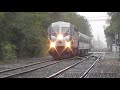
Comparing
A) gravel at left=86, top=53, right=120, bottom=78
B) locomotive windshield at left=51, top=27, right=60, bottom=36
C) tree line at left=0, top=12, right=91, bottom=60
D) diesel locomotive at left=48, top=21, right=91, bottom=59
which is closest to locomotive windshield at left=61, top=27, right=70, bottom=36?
→ diesel locomotive at left=48, top=21, right=91, bottom=59

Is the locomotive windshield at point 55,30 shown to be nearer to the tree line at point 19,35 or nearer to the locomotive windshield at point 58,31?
the locomotive windshield at point 58,31

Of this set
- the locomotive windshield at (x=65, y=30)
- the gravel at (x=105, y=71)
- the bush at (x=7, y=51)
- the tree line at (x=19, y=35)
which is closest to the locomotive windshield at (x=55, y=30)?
the locomotive windshield at (x=65, y=30)

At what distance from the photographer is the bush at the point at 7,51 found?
32.4m

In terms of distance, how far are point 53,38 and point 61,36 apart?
0.87 metres

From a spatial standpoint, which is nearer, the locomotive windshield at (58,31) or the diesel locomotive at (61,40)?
the diesel locomotive at (61,40)

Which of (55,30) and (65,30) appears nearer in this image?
(55,30)

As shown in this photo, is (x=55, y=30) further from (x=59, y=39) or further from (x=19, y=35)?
(x=19, y=35)

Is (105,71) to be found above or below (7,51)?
below

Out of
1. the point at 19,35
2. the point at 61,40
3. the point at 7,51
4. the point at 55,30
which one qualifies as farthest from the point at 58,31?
the point at 7,51

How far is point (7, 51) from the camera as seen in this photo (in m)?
33.5

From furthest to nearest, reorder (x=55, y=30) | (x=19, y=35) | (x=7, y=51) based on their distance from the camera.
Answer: (x=19, y=35), (x=55, y=30), (x=7, y=51)

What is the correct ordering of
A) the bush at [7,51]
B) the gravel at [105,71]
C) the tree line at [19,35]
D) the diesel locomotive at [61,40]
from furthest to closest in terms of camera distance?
the diesel locomotive at [61,40], the tree line at [19,35], the bush at [7,51], the gravel at [105,71]

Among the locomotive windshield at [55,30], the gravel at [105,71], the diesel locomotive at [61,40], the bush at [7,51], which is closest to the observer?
the gravel at [105,71]
